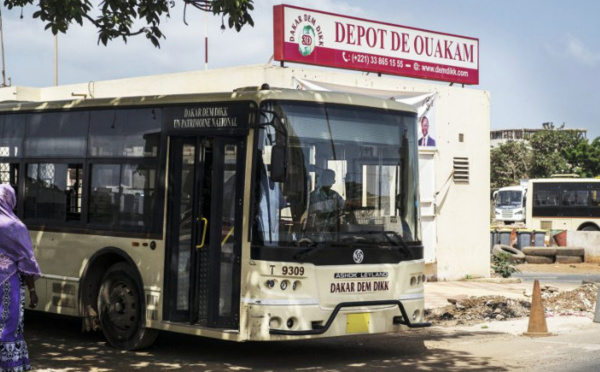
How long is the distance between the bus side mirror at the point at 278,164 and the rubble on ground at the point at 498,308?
5996 mm

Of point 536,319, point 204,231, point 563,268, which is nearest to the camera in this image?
point 204,231

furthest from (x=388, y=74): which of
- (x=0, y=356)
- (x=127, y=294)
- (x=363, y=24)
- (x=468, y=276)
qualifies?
(x=0, y=356)

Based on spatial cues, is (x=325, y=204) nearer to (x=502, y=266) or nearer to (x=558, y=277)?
(x=502, y=266)

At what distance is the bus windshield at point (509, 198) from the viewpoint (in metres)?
65.1

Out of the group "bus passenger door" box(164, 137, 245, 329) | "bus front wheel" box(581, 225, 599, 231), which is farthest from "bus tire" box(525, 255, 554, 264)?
"bus passenger door" box(164, 137, 245, 329)

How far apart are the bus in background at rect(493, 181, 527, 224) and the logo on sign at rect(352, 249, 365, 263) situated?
5546 centimetres

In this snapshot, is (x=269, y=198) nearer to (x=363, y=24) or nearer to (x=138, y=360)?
(x=138, y=360)

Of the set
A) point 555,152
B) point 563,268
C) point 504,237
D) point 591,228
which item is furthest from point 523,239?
point 555,152

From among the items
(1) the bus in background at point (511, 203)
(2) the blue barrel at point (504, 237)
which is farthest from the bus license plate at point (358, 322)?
(1) the bus in background at point (511, 203)

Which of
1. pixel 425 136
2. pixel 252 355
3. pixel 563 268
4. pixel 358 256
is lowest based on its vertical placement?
pixel 252 355

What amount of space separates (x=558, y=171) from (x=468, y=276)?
181 ft

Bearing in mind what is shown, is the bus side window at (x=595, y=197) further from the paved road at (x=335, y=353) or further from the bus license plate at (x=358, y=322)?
the bus license plate at (x=358, y=322)

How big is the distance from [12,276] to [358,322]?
381 cm

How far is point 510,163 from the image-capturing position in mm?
78188
